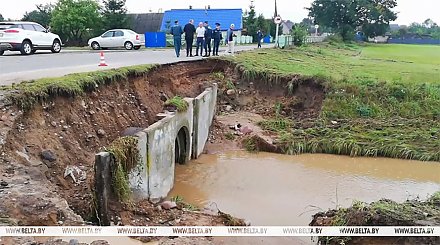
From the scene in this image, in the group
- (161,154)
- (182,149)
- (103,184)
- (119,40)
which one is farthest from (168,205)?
(119,40)

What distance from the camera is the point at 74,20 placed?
41.2m

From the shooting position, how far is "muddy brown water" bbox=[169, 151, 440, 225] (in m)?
9.49

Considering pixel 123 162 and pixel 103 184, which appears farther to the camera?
pixel 123 162

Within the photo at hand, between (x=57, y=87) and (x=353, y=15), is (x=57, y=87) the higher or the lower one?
the lower one

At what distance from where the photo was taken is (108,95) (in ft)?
36.7

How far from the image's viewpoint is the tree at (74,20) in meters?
41.2

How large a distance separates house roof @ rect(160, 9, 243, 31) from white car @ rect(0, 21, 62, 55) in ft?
102

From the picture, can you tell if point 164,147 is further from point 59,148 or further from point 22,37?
point 22,37

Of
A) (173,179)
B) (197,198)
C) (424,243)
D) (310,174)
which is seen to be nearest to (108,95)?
(173,179)

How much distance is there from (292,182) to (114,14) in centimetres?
3425

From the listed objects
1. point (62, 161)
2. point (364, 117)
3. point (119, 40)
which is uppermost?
point (119, 40)

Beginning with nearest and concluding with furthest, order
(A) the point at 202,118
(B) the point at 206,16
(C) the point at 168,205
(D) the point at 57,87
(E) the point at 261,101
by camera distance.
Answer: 1. (C) the point at 168,205
2. (D) the point at 57,87
3. (A) the point at 202,118
4. (E) the point at 261,101
5. (B) the point at 206,16

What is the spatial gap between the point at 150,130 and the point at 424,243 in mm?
5188

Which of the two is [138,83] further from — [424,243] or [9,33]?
[424,243]
